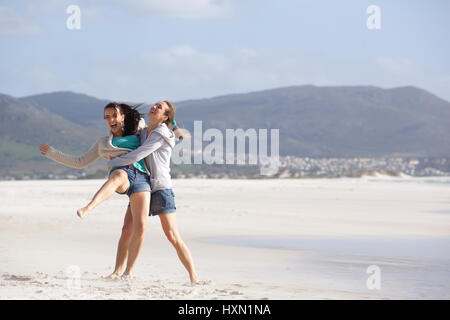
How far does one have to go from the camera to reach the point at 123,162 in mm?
6559

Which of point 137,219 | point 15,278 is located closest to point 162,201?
point 137,219

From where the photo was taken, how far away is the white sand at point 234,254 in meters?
6.50

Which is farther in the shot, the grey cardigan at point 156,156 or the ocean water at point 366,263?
the ocean water at point 366,263

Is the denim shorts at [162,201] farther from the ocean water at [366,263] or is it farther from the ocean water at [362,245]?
the ocean water at [362,245]

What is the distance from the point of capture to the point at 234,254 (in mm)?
9695

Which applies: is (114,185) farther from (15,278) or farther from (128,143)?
(15,278)

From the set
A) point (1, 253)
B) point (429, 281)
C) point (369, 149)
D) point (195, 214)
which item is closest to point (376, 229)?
point (195, 214)

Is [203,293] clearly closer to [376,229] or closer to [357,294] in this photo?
[357,294]

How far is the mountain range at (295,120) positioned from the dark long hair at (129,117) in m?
63.2

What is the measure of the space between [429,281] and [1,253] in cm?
489

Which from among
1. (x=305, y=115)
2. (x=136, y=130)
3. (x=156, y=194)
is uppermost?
(x=305, y=115)

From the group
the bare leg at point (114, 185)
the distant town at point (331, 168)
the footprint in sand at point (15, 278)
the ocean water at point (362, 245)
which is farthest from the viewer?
the distant town at point (331, 168)

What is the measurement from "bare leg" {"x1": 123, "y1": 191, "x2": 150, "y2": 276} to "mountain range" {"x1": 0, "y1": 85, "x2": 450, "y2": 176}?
6321 centimetres

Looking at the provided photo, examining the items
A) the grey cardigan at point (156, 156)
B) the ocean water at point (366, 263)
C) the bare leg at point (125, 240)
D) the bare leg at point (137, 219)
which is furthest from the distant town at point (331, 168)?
the grey cardigan at point (156, 156)
